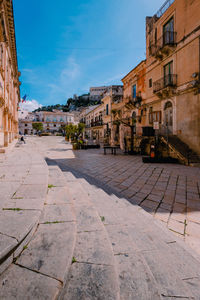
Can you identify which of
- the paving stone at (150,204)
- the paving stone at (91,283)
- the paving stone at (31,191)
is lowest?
the paving stone at (150,204)

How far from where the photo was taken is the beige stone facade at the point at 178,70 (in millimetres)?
9211

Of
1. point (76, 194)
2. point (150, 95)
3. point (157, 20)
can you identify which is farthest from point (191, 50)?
point (76, 194)

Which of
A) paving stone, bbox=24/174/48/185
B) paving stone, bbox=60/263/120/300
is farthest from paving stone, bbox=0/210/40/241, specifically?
paving stone, bbox=24/174/48/185

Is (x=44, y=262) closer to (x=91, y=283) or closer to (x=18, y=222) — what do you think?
(x=91, y=283)

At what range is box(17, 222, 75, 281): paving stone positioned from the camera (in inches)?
43.9

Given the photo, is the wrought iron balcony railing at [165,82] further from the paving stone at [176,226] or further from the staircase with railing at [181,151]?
the paving stone at [176,226]

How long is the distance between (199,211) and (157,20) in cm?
1642

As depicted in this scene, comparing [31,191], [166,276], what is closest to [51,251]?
[166,276]

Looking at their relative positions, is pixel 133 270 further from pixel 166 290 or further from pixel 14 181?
pixel 14 181

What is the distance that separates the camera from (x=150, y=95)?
44.7ft

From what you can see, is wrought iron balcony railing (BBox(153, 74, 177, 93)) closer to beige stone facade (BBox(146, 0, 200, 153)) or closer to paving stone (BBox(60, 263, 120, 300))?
beige stone facade (BBox(146, 0, 200, 153))

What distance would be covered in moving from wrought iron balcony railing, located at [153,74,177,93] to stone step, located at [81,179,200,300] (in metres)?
11.5

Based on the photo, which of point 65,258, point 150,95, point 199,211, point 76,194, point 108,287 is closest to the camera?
point 108,287

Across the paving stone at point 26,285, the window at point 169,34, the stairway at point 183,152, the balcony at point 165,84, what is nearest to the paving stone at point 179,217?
the paving stone at point 26,285
